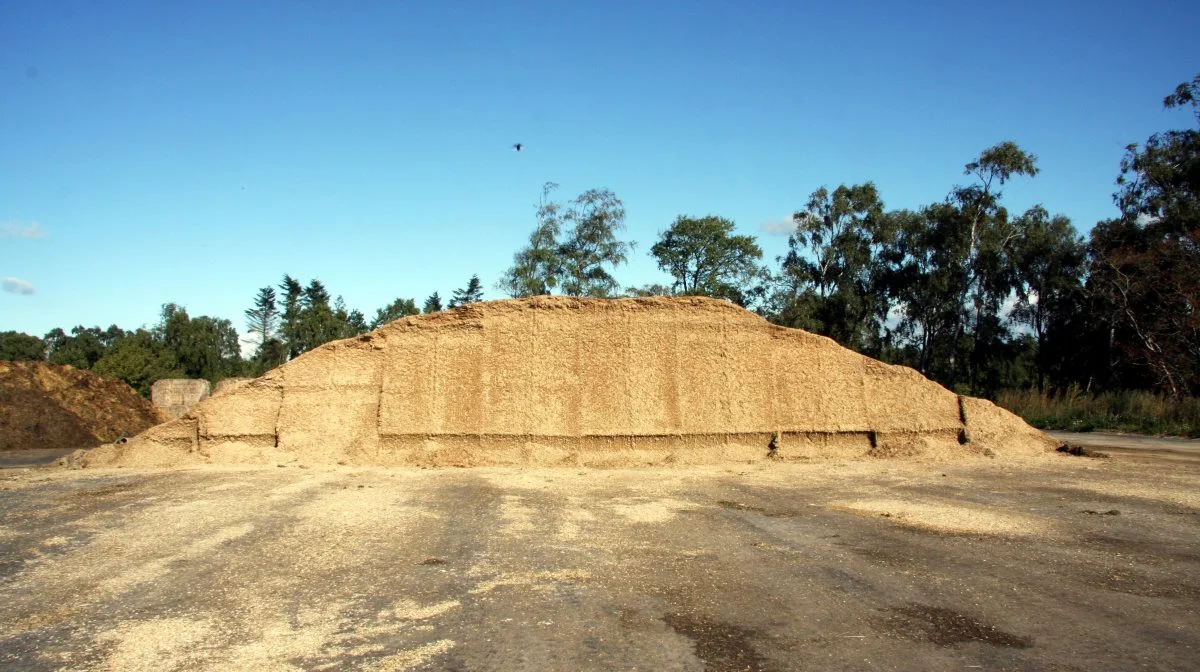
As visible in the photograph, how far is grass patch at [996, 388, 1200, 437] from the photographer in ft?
68.7

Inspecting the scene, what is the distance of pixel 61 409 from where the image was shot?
701 inches

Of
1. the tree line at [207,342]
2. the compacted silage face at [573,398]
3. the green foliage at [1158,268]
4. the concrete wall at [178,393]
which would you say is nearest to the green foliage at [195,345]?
the tree line at [207,342]

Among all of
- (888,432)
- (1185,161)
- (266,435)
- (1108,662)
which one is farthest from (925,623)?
(1185,161)

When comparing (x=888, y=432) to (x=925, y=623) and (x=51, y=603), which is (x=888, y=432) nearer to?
(x=925, y=623)

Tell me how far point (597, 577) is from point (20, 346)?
90544 millimetres

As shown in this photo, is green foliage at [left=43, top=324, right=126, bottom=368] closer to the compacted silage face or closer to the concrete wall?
the concrete wall

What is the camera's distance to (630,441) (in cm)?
1238

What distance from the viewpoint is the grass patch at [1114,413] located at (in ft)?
68.7

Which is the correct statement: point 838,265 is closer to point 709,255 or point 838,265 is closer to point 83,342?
point 709,255

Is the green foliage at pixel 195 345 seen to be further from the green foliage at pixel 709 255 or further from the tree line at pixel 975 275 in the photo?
the green foliage at pixel 709 255

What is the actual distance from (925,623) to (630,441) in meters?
7.77

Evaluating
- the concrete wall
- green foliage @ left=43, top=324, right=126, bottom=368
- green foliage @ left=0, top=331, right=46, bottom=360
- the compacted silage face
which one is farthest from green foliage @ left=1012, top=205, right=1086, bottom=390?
green foliage @ left=0, top=331, right=46, bottom=360

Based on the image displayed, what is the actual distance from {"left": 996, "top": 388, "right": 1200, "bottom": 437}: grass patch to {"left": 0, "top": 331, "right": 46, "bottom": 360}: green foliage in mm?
82542

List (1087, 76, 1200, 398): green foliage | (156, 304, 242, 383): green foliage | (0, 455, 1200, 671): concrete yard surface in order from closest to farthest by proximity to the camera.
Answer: (0, 455, 1200, 671): concrete yard surface < (1087, 76, 1200, 398): green foliage < (156, 304, 242, 383): green foliage
